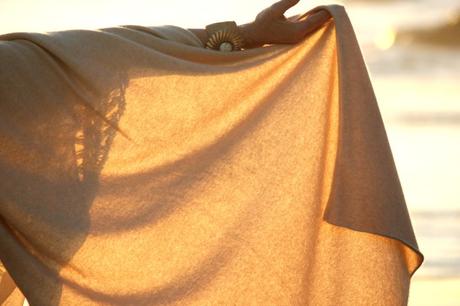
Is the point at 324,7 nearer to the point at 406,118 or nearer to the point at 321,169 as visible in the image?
the point at 321,169

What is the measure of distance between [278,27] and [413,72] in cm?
1170

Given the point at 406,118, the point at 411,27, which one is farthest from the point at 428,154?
the point at 411,27

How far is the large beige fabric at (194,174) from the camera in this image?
13.2 feet

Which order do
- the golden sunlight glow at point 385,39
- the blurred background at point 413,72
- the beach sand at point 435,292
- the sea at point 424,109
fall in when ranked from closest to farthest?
the beach sand at point 435,292
the blurred background at point 413,72
the sea at point 424,109
the golden sunlight glow at point 385,39

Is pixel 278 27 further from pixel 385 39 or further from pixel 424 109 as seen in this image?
pixel 385 39

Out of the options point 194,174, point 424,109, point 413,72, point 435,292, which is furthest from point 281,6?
point 413,72

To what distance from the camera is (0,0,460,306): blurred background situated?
7.80 metres

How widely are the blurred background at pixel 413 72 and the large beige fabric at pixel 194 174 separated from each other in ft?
8.35

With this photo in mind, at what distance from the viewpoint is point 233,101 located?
425 centimetres

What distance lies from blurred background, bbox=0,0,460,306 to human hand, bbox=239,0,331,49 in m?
2.63

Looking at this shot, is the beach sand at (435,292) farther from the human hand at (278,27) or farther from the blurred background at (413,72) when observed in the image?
the human hand at (278,27)

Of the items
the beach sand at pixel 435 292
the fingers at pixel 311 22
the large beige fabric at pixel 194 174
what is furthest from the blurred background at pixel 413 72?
the fingers at pixel 311 22

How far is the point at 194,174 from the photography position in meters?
4.18

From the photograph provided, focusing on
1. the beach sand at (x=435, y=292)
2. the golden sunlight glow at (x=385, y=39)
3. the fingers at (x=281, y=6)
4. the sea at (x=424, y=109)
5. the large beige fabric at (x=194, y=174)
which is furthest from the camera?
the golden sunlight glow at (x=385, y=39)
